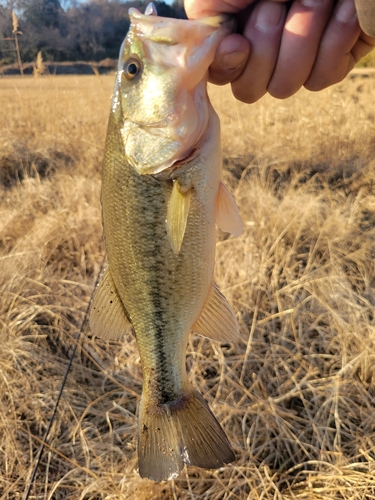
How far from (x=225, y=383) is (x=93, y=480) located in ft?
3.44

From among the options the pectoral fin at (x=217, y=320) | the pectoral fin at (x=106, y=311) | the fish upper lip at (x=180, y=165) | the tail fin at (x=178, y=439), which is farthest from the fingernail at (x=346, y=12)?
Answer: the tail fin at (x=178, y=439)

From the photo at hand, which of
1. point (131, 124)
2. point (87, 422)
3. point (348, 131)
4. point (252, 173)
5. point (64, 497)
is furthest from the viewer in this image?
point (348, 131)

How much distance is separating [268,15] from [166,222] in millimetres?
838

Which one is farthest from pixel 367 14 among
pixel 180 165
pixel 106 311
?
pixel 106 311

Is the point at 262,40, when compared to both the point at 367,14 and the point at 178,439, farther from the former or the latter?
the point at 178,439

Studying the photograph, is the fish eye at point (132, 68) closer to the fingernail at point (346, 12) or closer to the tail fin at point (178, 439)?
the fingernail at point (346, 12)

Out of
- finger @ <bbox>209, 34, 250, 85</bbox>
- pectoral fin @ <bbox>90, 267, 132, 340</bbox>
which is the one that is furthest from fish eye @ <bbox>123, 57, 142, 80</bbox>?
pectoral fin @ <bbox>90, 267, 132, 340</bbox>

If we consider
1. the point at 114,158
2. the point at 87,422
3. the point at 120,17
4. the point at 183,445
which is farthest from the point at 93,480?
the point at 120,17

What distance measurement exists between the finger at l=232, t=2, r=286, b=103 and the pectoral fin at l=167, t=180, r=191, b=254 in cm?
59

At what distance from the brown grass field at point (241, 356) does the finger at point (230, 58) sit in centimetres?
197

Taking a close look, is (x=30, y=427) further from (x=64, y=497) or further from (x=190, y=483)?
(x=190, y=483)

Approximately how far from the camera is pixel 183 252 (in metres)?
1.39

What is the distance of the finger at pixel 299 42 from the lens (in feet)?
4.87

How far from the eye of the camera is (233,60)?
4.67 ft
